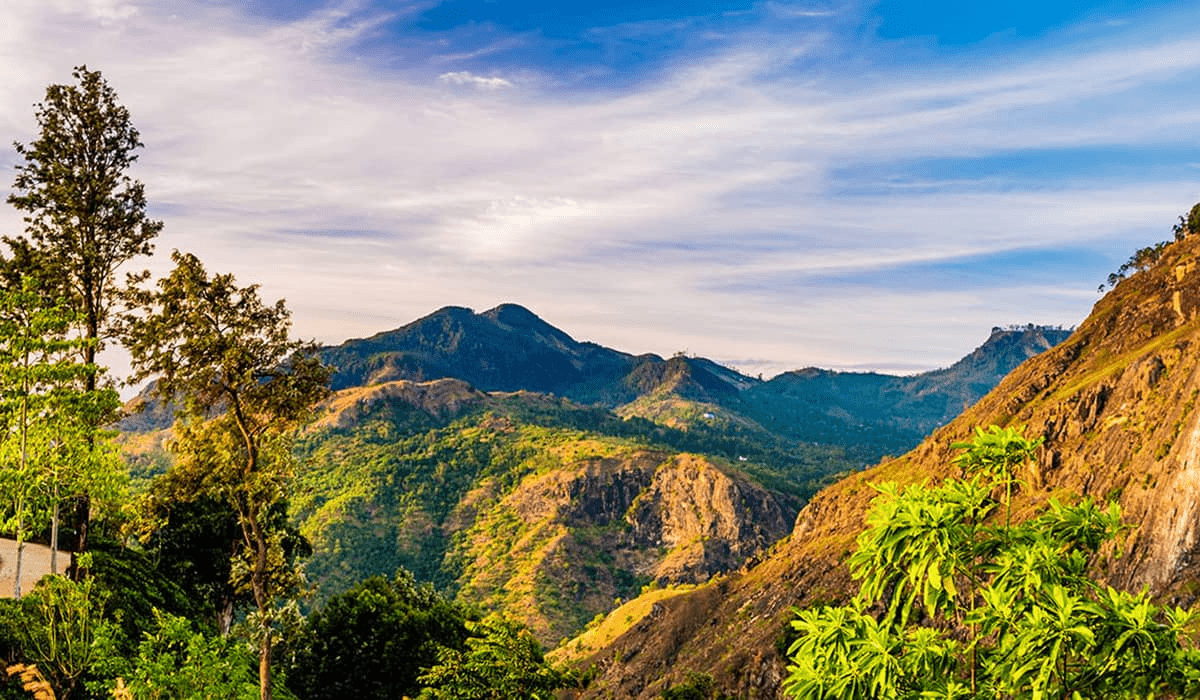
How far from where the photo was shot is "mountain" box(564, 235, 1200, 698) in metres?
91.4

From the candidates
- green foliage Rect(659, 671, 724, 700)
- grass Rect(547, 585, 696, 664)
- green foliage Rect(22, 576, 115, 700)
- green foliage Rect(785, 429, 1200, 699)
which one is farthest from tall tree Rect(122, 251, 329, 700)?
grass Rect(547, 585, 696, 664)

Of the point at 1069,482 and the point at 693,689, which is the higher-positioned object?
the point at 1069,482

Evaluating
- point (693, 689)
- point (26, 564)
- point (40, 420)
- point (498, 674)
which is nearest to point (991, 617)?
point (498, 674)

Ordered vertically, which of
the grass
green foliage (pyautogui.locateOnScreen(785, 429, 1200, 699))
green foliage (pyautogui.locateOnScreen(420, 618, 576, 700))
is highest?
green foliage (pyautogui.locateOnScreen(785, 429, 1200, 699))

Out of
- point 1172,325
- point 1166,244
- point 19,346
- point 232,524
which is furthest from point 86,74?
point 1166,244

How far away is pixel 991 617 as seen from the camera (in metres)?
9.15

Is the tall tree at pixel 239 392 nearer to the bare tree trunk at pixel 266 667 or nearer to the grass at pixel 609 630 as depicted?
the bare tree trunk at pixel 266 667

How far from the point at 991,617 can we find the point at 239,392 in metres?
24.4

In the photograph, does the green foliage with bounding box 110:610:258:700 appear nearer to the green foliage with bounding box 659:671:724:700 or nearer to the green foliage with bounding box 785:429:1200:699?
the green foliage with bounding box 785:429:1200:699

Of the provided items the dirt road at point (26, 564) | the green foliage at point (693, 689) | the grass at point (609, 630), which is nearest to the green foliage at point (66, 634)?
the dirt road at point (26, 564)

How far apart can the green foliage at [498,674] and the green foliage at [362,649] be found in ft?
62.1

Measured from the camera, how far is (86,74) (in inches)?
1156

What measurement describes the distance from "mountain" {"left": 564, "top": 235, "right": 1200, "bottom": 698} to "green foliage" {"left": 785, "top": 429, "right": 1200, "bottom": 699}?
90911mm

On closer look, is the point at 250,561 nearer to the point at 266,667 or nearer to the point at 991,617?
the point at 266,667
